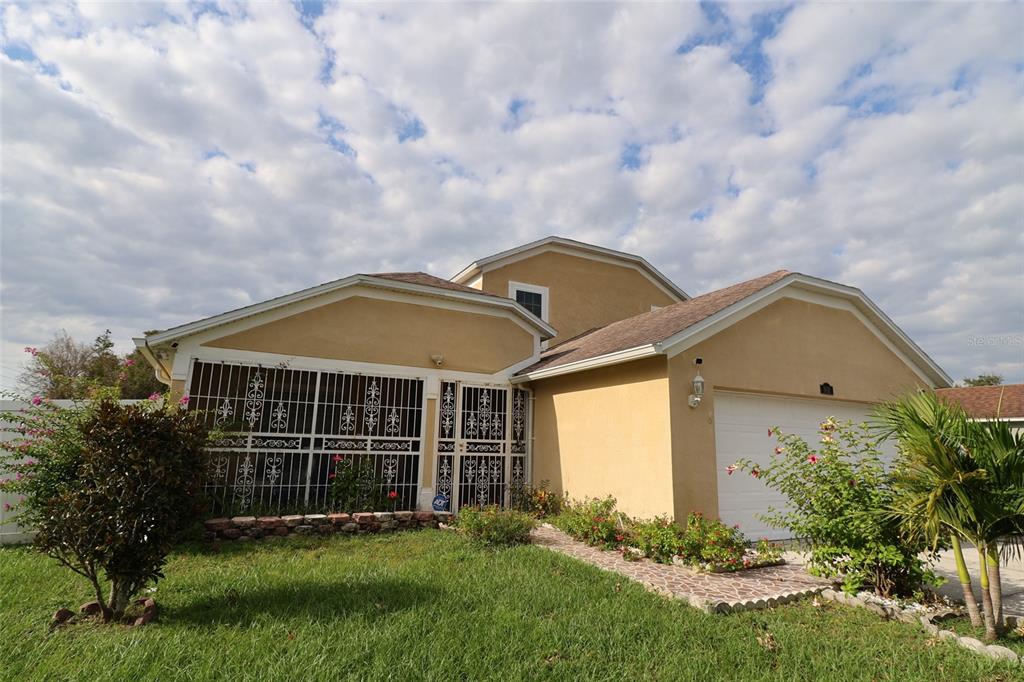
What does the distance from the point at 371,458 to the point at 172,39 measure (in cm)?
756

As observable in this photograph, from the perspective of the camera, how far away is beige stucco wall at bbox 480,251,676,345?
15906mm

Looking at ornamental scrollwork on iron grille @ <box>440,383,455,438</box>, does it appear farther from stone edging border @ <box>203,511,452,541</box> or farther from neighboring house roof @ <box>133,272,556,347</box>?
neighboring house roof @ <box>133,272,556,347</box>

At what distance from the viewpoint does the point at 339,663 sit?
12.0 ft

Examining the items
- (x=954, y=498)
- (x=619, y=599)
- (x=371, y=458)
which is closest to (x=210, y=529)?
(x=371, y=458)

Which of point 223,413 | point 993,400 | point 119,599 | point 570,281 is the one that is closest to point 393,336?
point 223,413

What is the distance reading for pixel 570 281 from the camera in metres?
16.8

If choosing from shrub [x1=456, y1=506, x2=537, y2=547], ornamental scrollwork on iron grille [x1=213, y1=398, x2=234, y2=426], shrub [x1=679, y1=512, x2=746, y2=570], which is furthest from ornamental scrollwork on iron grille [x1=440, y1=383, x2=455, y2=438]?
shrub [x1=679, y1=512, x2=746, y2=570]

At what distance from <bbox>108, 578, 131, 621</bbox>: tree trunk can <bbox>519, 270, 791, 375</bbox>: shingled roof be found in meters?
7.35

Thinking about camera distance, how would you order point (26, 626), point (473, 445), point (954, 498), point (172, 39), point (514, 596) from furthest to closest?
point (473, 445)
point (172, 39)
point (514, 596)
point (954, 498)
point (26, 626)

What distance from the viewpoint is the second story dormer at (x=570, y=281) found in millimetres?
15695

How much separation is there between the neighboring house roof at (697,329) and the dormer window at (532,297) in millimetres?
3805

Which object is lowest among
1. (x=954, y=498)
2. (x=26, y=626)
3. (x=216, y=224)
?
(x=26, y=626)

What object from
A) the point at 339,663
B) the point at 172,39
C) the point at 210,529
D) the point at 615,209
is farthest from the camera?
the point at 615,209

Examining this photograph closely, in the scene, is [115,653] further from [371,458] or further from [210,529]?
[371,458]
